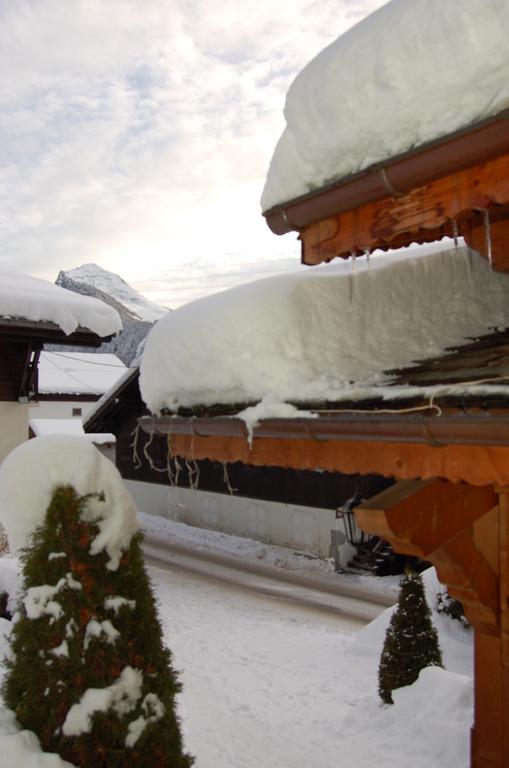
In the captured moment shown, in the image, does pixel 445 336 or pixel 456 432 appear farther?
pixel 445 336

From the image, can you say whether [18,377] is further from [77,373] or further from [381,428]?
[77,373]

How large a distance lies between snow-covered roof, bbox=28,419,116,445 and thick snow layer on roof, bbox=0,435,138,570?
21.9 m

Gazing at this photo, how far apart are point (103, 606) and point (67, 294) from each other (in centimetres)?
534

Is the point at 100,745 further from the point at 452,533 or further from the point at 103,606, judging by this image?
the point at 452,533

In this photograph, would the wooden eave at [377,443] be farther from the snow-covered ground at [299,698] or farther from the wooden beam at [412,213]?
the snow-covered ground at [299,698]

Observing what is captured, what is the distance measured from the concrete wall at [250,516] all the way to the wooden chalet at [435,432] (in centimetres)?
1136

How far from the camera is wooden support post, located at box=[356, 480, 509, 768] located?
10.1 ft

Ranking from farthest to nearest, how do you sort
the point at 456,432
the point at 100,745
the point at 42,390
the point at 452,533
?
1. the point at 42,390
2. the point at 452,533
3. the point at 100,745
4. the point at 456,432

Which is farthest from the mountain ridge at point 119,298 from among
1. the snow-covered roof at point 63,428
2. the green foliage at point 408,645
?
the green foliage at point 408,645

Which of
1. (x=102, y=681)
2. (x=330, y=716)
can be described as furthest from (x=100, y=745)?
(x=330, y=716)

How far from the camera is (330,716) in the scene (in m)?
6.68

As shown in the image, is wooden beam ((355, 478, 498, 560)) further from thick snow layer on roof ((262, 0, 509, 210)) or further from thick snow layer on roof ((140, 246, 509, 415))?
thick snow layer on roof ((262, 0, 509, 210))

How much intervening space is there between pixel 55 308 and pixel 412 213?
17.2 feet

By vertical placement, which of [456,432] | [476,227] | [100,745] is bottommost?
[100,745]
